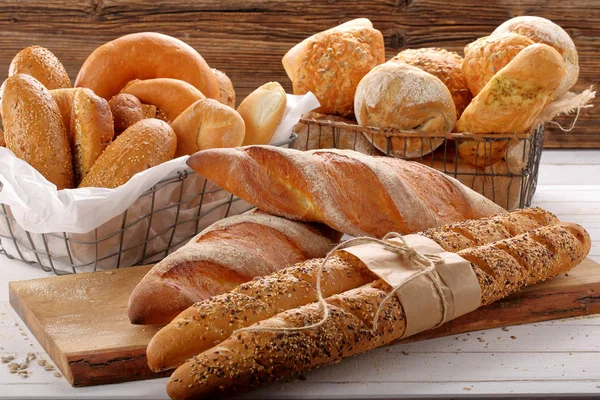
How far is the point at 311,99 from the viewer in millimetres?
1619

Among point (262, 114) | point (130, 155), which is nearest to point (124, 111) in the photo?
point (130, 155)

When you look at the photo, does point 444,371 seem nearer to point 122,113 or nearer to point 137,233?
point 137,233

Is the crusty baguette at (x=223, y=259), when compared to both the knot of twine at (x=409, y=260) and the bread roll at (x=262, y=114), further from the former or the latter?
the bread roll at (x=262, y=114)

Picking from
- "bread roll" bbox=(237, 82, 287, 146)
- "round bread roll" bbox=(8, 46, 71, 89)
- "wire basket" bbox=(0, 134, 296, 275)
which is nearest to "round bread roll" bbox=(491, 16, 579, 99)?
"bread roll" bbox=(237, 82, 287, 146)

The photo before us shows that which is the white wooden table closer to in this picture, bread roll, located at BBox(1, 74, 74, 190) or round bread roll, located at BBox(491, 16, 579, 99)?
bread roll, located at BBox(1, 74, 74, 190)

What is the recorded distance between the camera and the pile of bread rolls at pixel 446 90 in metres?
1.52

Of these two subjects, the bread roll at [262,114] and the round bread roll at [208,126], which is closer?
the round bread roll at [208,126]

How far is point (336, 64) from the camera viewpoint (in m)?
1.72

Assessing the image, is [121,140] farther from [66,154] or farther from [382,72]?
[382,72]

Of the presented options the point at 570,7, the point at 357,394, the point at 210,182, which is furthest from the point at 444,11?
the point at 357,394

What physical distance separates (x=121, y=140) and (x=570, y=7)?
1983 mm

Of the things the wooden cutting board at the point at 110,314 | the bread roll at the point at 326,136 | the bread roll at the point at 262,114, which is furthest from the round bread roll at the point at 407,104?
the wooden cutting board at the point at 110,314

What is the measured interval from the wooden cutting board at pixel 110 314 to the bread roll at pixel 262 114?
0.36 metres

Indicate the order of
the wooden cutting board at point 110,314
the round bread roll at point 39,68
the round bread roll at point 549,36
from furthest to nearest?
the round bread roll at point 549,36 < the round bread roll at point 39,68 < the wooden cutting board at point 110,314
